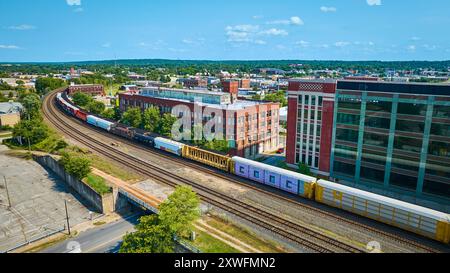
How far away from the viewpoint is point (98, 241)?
35.7 metres

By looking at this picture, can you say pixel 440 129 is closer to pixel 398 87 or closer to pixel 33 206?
pixel 398 87

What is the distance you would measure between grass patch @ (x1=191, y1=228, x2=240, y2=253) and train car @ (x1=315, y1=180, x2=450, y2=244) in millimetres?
16640

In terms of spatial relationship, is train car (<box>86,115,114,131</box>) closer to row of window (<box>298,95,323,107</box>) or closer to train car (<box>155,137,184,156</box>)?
train car (<box>155,137,184,156</box>)

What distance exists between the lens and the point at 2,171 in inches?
2440

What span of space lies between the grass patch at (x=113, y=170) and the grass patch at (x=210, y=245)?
76.4 ft

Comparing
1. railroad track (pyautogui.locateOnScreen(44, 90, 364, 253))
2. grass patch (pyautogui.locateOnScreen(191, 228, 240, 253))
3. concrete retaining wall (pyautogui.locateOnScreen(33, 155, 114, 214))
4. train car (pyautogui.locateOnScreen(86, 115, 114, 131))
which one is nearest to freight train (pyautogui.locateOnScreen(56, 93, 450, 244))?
railroad track (pyautogui.locateOnScreen(44, 90, 364, 253))

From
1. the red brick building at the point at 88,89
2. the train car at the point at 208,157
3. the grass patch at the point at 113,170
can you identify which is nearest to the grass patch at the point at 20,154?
the grass patch at the point at 113,170

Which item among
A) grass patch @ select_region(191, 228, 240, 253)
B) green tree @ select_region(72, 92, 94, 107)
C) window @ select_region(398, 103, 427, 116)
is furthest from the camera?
green tree @ select_region(72, 92, 94, 107)

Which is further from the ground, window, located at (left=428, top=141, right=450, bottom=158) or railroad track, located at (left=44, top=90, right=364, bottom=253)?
window, located at (left=428, top=141, right=450, bottom=158)

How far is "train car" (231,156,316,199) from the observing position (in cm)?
4475

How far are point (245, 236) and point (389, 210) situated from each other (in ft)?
55.8

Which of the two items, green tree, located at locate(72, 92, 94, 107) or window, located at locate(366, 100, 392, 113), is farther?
green tree, located at locate(72, 92, 94, 107)
